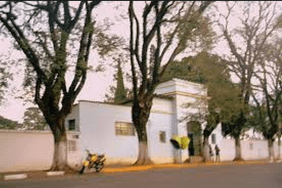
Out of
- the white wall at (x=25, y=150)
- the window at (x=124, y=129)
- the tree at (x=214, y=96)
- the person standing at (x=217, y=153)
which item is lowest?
the person standing at (x=217, y=153)

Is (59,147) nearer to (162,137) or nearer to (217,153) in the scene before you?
(162,137)

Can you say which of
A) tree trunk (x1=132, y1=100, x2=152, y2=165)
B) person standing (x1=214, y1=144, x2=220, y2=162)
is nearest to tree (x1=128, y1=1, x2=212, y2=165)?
tree trunk (x1=132, y1=100, x2=152, y2=165)

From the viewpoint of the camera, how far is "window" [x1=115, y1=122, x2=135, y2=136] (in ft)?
92.5

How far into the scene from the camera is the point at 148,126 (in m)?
30.5

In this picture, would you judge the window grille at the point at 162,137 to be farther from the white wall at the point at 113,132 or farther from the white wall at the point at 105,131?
the white wall at the point at 105,131

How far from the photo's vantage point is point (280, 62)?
3428cm

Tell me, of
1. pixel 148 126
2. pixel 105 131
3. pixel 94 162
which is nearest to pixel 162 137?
pixel 148 126

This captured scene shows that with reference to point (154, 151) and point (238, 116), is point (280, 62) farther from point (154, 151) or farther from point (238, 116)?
point (154, 151)

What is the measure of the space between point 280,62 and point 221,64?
4.70 meters

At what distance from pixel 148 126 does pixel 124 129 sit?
2400 mm

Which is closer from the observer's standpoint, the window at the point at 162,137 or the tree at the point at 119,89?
the tree at the point at 119,89

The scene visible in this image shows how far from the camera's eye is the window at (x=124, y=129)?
28206mm

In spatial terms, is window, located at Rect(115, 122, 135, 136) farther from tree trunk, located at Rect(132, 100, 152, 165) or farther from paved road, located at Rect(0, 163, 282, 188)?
paved road, located at Rect(0, 163, 282, 188)

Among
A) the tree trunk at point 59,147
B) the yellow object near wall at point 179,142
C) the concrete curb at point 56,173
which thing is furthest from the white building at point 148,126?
the concrete curb at point 56,173
